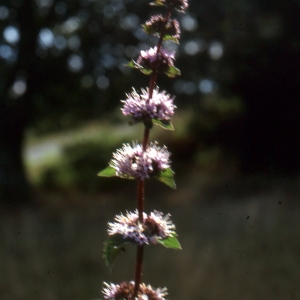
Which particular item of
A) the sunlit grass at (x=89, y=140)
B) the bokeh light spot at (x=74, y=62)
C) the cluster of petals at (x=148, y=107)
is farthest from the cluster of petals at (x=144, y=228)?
the sunlit grass at (x=89, y=140)

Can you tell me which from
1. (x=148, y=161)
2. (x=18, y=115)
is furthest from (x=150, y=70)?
(x=18, y=115)

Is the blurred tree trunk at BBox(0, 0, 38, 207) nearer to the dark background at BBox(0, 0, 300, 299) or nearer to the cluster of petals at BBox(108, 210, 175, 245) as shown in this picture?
the dark background at BBox(0, 0, 300, 299)

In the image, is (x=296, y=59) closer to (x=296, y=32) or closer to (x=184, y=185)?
(x=296, y=32)

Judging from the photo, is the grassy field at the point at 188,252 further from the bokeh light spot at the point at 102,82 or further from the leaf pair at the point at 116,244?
the leaf pair at the point at 116,244

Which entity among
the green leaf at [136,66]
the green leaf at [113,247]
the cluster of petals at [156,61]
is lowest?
the green leaf at [113,247]

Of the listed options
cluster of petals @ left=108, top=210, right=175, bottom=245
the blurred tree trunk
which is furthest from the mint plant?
the blurred tree trunk

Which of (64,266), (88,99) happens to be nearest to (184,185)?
(88,99)
